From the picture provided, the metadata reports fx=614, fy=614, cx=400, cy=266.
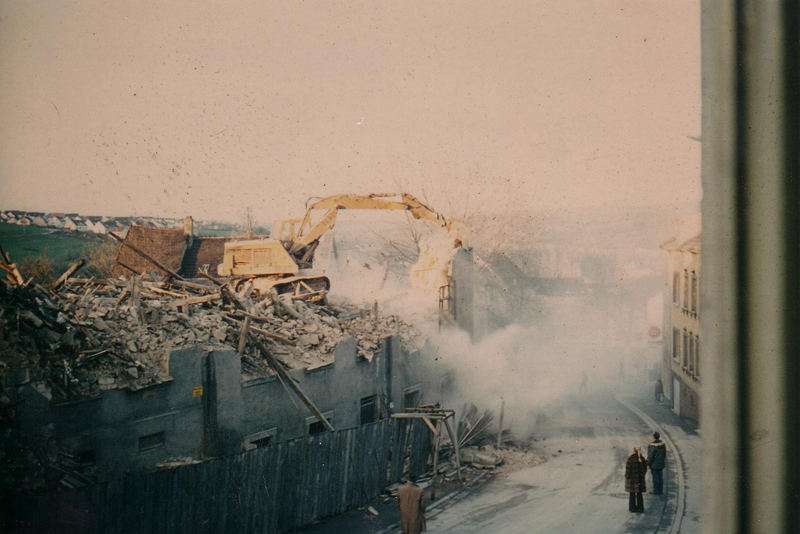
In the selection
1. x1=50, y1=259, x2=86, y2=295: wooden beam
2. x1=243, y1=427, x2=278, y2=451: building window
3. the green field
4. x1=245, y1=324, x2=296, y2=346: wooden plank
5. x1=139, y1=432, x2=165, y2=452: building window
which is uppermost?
the green field

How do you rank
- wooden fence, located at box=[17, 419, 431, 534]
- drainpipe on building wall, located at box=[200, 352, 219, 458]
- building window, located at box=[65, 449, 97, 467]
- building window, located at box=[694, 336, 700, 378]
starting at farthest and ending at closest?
building window, located at box=[694, 336, 700, 378] → drainpipe on building wall, located at box=[200, 352, 219, 458] → building window, located at box=[65, 449, 97, 467] → wooden fence, located at box=[17, 419, 431, 534]

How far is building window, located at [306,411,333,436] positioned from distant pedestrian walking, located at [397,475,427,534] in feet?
10.7

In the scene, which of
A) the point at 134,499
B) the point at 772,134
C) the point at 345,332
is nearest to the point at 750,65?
the point at 772,134

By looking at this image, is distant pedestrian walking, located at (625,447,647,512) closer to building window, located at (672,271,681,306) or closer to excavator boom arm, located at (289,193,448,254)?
building window, located at (672,271,681,306)

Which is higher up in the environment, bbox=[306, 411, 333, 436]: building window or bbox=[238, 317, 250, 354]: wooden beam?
bbox=[238, 317, 250, 354]: wooden beam

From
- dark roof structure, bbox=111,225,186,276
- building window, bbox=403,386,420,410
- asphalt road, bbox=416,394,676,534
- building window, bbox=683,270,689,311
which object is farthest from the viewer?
building window, bbox=683,270,689,311

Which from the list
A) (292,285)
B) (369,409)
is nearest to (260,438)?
(369,409)

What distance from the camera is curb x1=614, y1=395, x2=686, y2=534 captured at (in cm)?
920

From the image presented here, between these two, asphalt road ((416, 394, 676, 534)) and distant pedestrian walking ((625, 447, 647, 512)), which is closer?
asphalt road ((416, 394, 676, 534))

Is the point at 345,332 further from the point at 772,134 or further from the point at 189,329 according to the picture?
the point at 772,134

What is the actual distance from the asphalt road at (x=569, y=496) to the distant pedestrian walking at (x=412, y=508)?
144 cm

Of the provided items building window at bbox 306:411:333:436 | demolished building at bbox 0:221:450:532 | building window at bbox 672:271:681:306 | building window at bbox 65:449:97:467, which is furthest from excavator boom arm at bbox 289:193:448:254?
building window at bbox 65:449:97:467

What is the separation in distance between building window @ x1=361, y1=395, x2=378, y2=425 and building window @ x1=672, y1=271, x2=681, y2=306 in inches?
369

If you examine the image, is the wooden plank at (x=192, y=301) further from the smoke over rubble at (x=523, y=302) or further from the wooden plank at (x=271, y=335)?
the smoke over rubble at (x=523, y=302)
